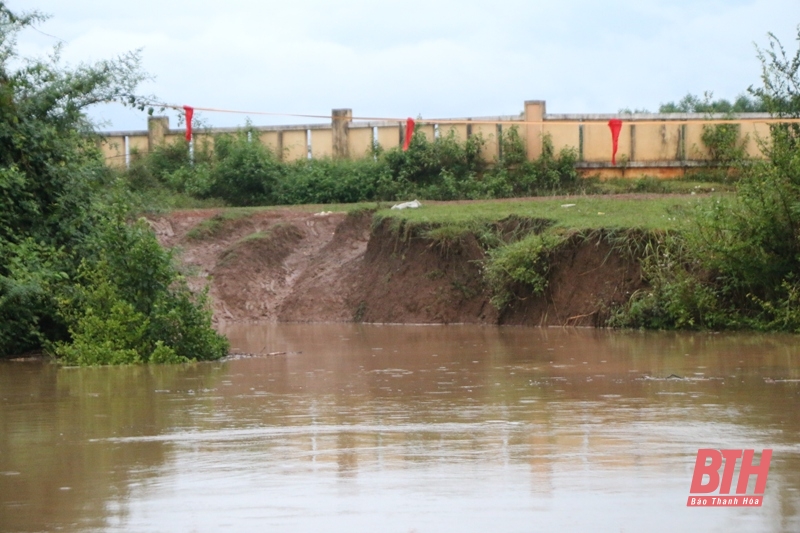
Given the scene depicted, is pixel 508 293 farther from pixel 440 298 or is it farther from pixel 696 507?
pixel 696 507

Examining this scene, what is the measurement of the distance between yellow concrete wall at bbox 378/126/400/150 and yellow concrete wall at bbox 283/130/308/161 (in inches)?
104

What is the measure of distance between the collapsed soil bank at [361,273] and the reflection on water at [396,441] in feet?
19.9

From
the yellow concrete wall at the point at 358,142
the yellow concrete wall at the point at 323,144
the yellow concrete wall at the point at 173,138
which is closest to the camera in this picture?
the yellow concrete wall at the point at 358,142

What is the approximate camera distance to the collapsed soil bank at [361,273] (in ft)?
69.4

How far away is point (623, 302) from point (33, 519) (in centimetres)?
1549

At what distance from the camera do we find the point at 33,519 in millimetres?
6215

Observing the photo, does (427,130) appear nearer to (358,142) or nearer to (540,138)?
(358,142)

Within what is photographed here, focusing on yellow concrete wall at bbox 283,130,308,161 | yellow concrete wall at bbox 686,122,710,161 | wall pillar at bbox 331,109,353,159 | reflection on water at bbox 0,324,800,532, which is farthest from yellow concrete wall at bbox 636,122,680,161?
reflection on water at bbox 0,324,800,532

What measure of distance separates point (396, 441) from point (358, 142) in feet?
90.6

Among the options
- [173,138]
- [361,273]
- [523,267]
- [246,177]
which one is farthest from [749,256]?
[173,138]

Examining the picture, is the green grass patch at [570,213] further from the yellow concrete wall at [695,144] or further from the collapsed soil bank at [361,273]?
the yellow concrete wall at [695,144]

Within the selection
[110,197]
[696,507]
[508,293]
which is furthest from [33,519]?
[508,293]

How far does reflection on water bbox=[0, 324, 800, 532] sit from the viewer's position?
20.5 feet

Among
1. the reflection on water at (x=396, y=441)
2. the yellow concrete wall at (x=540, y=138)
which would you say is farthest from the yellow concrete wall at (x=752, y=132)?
the reflection on water at (x=396, y=441)
